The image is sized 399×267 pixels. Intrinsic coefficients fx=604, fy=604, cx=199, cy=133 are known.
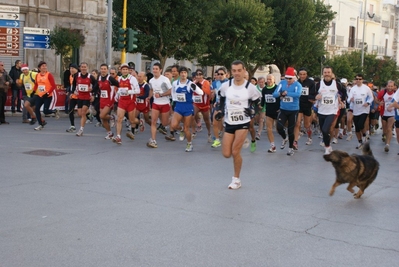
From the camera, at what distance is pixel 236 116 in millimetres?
8961

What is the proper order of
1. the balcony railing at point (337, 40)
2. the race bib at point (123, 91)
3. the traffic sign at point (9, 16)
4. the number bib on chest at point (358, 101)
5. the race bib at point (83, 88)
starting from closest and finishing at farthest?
the race bib at point (123, 91)
the race bib at point (83, 88)
the number bib on chest at point (358, 101)
the traffic sign at point (9, 16)
the balcony railing at point (337, 40)

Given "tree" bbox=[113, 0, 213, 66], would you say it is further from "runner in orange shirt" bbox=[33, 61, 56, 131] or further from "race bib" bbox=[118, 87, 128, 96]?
"race bib" bbox=[118, 87, 128, 96]

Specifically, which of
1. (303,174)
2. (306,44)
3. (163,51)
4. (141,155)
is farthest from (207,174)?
(306,44)

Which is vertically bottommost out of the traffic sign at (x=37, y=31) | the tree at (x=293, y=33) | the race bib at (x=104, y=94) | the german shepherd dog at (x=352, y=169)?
the german shepherd dog at (x=352, y=169)

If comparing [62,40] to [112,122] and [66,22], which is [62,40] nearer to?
[66,22]

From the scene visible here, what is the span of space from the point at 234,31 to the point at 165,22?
641 centimetres

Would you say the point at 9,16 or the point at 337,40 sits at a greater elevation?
the point at 337,40

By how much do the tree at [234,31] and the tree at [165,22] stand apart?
13.4ft

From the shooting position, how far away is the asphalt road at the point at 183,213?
5.41 m

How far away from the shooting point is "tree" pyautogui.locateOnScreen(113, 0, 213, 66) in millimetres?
28156

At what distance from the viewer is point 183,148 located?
45.0 feet

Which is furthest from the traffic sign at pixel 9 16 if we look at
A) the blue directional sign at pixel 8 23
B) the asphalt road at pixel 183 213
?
the asphalt road at pixel 183 213

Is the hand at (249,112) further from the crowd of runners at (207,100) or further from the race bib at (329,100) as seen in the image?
the race bib at (329,100)

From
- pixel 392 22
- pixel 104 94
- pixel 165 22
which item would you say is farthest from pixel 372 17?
pixel 104 94
